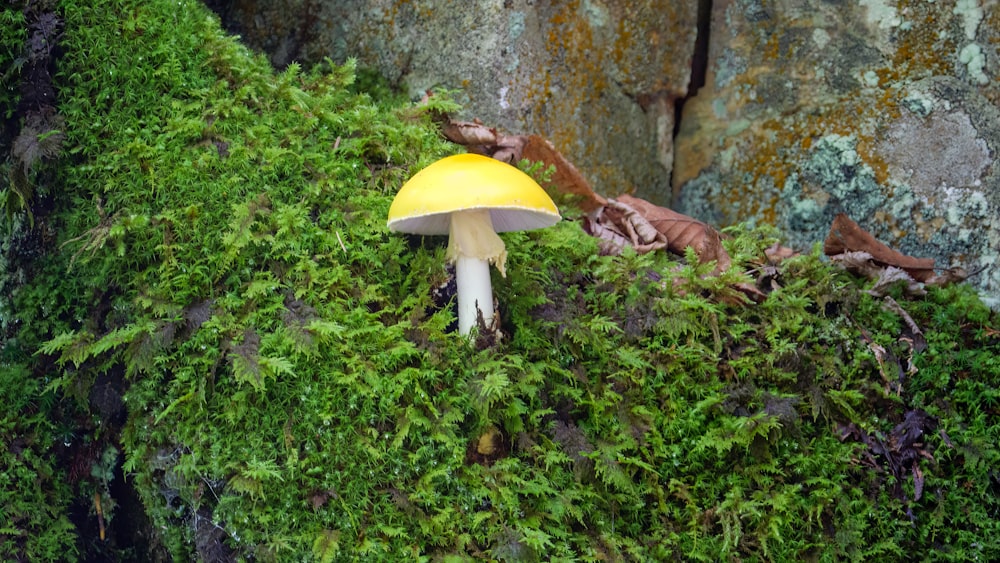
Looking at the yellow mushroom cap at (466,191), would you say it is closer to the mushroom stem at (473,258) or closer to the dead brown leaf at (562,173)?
the mushroom stem at (473,258)

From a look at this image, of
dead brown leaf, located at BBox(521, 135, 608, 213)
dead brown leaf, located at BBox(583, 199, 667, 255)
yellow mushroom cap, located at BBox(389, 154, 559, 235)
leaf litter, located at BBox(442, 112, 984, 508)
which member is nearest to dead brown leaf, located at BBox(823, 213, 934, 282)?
leaf litter, located at BBox(442, 112, 984, 508)

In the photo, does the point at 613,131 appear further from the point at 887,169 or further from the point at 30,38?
the point at 30,38

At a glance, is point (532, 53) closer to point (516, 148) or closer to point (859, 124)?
point (516, 148)

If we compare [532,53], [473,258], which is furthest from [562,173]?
[473,258]

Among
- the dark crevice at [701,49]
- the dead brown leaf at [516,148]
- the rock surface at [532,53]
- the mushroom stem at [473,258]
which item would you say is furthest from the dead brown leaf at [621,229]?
the dark crevice at [701,49]

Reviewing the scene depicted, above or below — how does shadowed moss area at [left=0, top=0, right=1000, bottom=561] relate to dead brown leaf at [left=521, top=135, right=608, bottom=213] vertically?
below

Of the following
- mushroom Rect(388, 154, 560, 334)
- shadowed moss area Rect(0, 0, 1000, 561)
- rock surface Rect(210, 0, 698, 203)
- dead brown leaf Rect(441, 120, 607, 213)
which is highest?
rock surface Rect(210, 0, 698, 203)

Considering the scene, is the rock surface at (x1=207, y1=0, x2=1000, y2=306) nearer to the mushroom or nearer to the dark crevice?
the dark crevice
